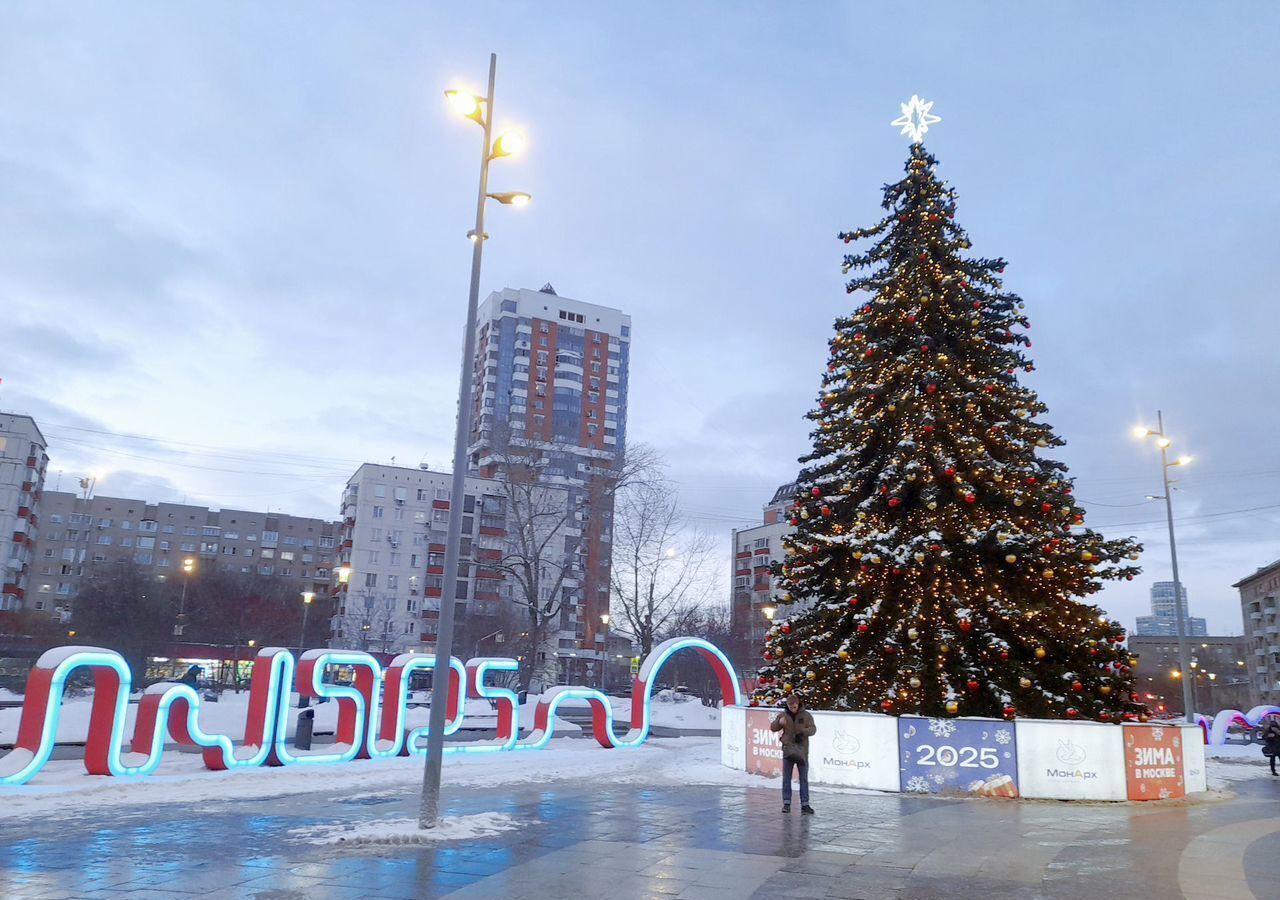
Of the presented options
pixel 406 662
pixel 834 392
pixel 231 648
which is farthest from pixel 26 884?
pixel 231 648

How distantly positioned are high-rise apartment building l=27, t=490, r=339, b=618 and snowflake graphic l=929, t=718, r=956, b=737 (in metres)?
113

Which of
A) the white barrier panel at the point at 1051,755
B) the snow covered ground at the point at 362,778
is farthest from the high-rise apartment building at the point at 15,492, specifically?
the white barrier panel at the point at 1051,755

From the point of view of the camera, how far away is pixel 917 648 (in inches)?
642

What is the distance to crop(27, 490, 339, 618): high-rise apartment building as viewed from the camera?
118 metres

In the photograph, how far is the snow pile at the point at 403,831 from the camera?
9539 mm

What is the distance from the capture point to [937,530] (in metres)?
16.8

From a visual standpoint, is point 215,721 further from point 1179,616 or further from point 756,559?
Answer: point 756,559

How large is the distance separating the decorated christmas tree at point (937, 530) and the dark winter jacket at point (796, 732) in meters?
3.69

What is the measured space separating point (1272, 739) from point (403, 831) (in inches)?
944

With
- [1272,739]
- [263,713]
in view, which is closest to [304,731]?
[263,713]

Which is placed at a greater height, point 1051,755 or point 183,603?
point 183,603

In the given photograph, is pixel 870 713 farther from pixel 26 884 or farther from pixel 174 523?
pixel 174 523

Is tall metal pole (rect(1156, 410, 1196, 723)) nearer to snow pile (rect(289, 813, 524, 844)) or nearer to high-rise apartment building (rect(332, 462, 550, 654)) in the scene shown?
snow pile (rect(289, 813, 524, 844))

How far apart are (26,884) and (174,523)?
138759 millimetres
